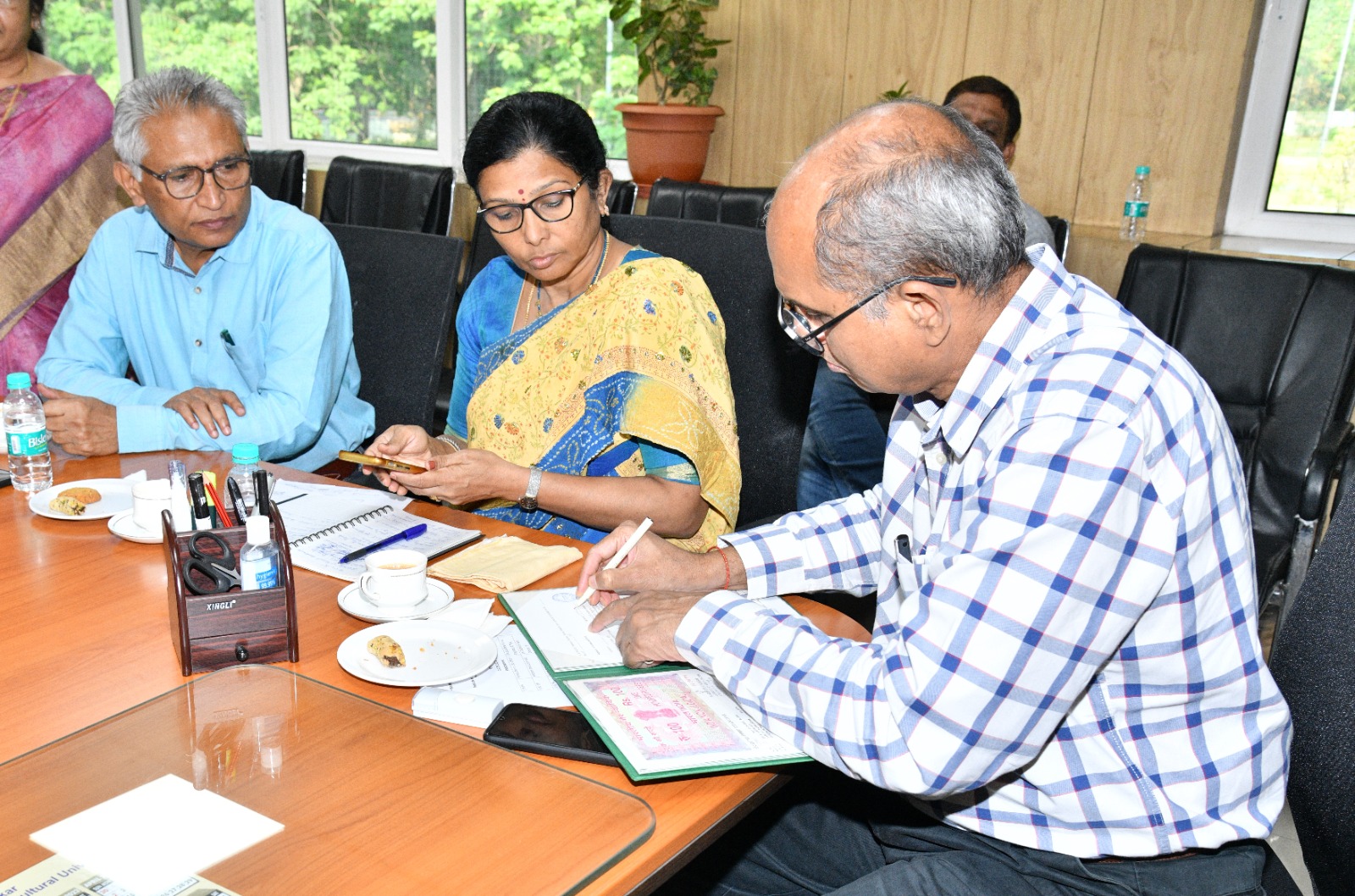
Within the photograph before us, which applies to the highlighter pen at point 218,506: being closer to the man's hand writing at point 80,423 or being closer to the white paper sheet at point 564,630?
the white paper sheet at point 564,630

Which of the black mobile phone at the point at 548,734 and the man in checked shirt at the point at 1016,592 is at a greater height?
the man in checked shirt at the point at 1016,592

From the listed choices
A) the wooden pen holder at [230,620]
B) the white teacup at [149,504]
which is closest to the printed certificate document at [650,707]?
the wooden pen holder at [230,620]

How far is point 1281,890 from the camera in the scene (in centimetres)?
105

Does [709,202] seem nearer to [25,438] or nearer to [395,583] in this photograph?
[25,438]

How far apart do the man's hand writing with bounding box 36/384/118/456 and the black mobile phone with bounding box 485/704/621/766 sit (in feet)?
3.81

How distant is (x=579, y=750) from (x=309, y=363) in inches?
48.0

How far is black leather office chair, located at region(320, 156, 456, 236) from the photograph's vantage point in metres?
3.68

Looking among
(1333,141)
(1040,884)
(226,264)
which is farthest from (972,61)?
(1040,884)

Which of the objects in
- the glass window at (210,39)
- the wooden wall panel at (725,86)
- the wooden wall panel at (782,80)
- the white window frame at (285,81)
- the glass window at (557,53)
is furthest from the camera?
the glass window at (210,39)

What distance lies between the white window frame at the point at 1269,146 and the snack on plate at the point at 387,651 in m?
3.24

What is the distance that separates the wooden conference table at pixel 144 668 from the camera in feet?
2.73

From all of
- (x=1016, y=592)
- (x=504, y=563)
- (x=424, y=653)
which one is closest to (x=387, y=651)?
(x=424, y=653)

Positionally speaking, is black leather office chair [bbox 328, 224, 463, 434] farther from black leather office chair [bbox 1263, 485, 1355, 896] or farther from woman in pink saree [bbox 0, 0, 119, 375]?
black leather office chair [bbox 1263, 485, 1355, 896]

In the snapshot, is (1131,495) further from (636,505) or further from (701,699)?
(636,505)
